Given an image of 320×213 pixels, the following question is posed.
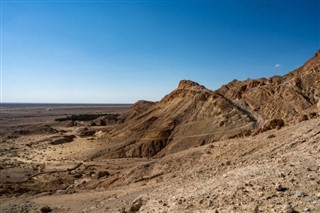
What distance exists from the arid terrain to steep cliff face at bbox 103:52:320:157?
0.11 metres

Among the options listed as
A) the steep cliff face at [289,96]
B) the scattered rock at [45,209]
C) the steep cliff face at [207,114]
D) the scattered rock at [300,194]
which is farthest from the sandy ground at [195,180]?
the steep cliff face at [289,96]

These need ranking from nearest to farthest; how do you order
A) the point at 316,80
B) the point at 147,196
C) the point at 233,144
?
the point at 147,196 < the point at 233,144 < the point at 316,80

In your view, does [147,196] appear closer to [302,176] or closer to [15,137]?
[302,176]

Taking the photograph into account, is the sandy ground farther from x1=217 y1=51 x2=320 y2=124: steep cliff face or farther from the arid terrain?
x1=217 y1=51 x2=320 y2=124: steep cliff face

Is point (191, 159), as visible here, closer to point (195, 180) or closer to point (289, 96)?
point (195, 180)

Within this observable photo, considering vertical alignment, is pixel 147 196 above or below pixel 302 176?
below

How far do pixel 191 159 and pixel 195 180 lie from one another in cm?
678

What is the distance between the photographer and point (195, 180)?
45.1 feet

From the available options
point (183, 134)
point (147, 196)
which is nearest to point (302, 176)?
point (147, 196)

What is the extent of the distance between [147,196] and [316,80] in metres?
31.7

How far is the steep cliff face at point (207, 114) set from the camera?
34.3 meters

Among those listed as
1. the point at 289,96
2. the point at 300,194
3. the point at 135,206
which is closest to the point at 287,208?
the point at 300,194

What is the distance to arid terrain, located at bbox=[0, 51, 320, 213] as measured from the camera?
32.3 feet

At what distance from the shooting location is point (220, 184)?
1107 centimetres
